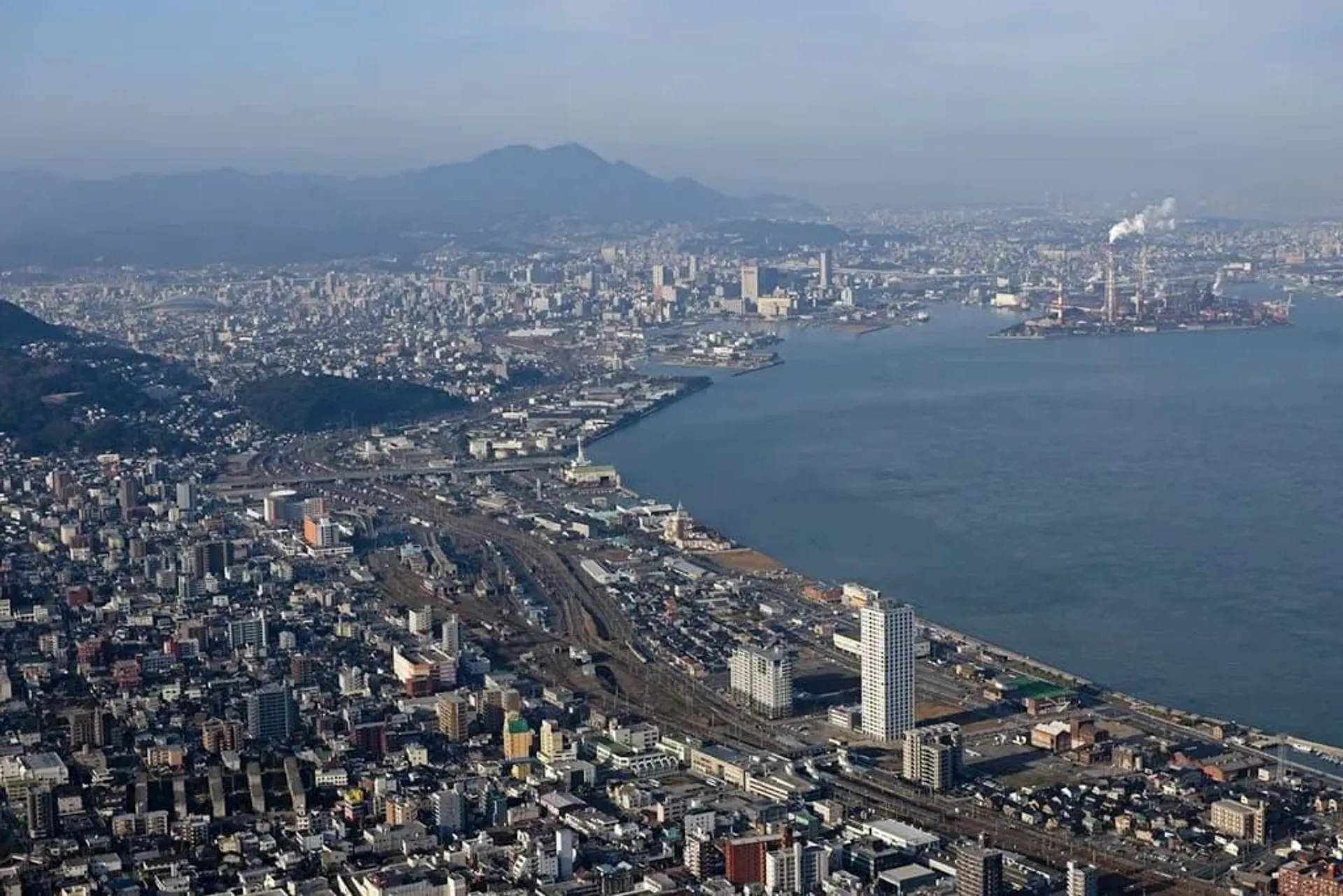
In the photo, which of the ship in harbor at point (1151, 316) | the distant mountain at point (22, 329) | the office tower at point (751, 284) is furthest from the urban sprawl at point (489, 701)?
the office tower at point (751, 284)

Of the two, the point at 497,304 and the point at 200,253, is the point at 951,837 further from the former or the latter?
the point at 200,253

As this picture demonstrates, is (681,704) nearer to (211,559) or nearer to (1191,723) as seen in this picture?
(1191,723)

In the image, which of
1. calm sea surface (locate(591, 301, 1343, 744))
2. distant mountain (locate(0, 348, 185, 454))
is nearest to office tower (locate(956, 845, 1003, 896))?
calm sea surface (locate(591, 301, 1343, 744))

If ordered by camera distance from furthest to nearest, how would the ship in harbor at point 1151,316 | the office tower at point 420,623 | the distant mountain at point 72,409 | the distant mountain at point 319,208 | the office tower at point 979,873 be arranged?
the distant mountain at point 319,208
the ship in harbor at point 1151,316
the distant mountain at point 72,409
the office tower at point 420,623
the office tower at point 979,873

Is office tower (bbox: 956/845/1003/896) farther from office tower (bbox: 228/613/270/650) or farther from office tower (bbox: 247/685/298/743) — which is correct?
office tower (bbox: 228/613/270/650)

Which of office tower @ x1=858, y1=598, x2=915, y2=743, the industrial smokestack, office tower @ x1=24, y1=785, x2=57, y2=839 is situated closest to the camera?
office tower @ x1=24, y1=785, x2=57, y2=839

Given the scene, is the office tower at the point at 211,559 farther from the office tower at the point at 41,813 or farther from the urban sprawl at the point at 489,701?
the office tower at the point at 41,813
